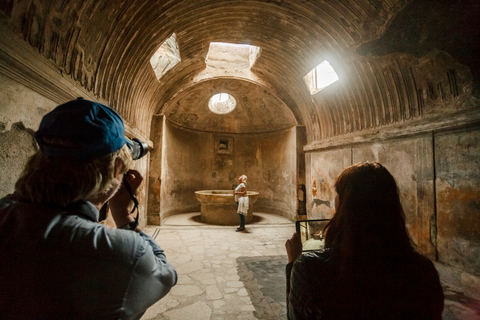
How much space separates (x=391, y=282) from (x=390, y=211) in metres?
0.36

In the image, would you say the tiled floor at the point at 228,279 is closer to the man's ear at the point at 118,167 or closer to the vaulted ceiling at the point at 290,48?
the man's ear at the point at 118,167

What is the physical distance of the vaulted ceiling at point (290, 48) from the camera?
131 inches

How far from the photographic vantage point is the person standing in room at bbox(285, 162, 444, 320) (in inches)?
46.8

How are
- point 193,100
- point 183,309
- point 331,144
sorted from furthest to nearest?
1. point 193,100
2. point 331,144
3. point 183,309

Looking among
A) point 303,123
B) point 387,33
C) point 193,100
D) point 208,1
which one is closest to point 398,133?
point 387,33

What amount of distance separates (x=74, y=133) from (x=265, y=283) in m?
4.00

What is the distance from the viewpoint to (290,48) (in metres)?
6.99

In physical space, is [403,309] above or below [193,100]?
below

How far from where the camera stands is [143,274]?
0.89 m

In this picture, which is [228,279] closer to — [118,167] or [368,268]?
[368,268]

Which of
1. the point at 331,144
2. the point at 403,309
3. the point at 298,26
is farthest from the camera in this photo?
the point at 331,144

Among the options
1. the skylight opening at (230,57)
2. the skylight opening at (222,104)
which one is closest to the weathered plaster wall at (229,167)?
the skylight opening at (222,104)

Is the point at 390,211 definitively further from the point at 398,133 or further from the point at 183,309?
the point at 398,133

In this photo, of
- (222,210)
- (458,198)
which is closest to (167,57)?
(222,210)
